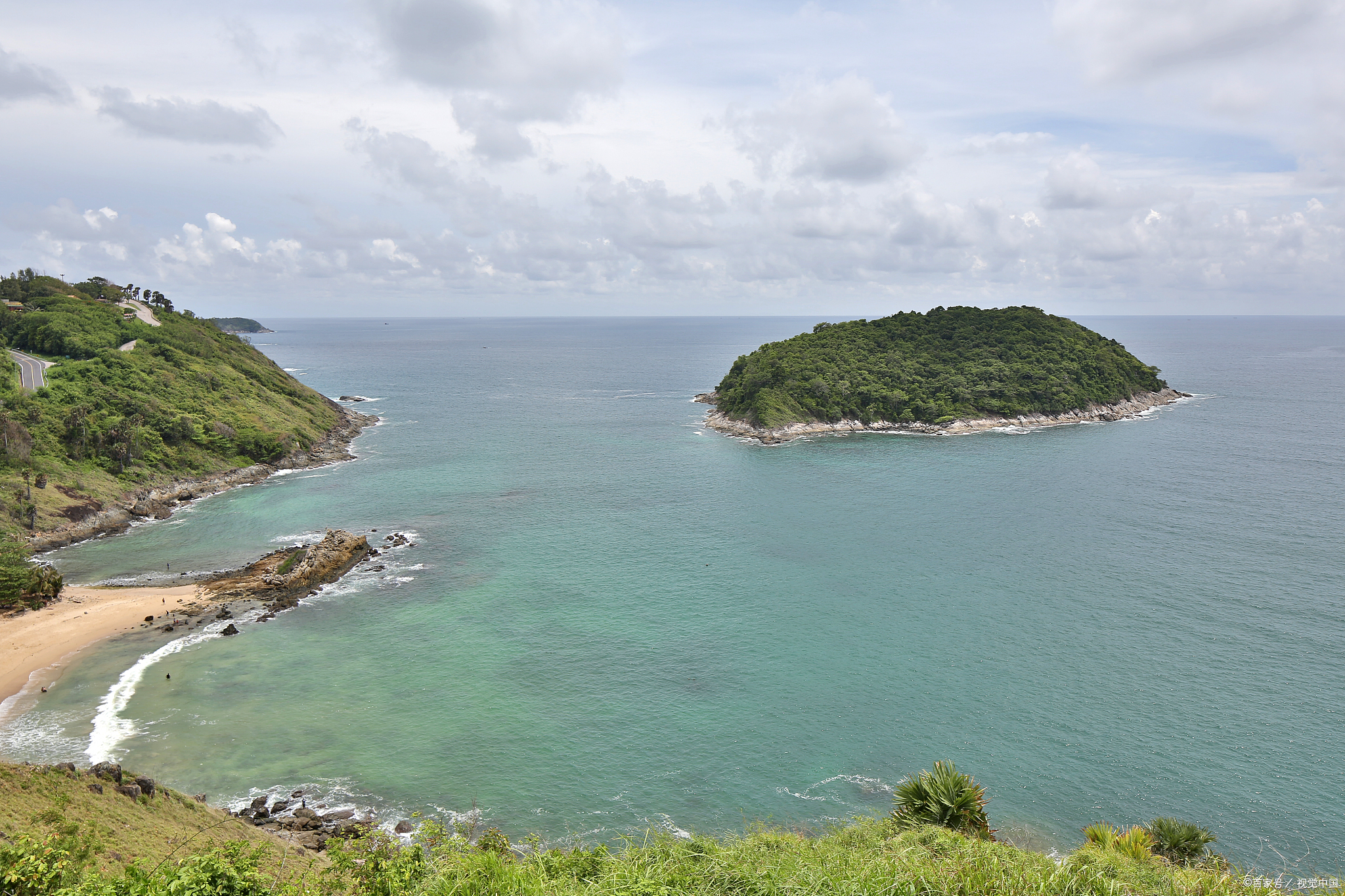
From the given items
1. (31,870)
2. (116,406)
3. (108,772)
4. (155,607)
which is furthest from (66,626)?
(116,406)

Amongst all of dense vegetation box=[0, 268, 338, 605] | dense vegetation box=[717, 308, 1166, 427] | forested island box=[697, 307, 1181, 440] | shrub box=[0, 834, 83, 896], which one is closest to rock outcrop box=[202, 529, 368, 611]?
dense vegetation box=[0, 268, 338, 605]

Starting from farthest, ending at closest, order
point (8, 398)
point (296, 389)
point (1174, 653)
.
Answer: point (296, 389) → point (8, 398) → point (1174, 653)

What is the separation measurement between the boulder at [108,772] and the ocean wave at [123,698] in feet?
27.1

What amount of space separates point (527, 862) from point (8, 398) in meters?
90.1

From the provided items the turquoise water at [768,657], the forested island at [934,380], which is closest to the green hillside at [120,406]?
the turquoise water at [768,657]

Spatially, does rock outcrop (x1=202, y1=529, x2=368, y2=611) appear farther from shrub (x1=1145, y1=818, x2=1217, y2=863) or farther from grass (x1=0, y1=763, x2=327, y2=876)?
shrub (x1=1145, y1=818, x2=1217, y2=863)

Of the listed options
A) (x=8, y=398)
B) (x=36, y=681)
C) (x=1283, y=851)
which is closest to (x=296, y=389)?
(x=8, y=398)

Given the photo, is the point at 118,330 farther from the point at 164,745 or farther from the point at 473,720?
the point at 473,720

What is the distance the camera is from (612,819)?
1249 inches

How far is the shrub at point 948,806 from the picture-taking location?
25.2 m

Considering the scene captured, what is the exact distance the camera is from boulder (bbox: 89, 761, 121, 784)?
90.4 ft

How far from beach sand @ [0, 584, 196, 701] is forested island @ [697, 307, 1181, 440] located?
8493 cm

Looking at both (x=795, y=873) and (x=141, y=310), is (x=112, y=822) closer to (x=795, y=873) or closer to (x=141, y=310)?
(x=795, y=873)

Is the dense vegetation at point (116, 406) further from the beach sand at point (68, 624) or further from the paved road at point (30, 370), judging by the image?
the beach sand at point (68, 624)
